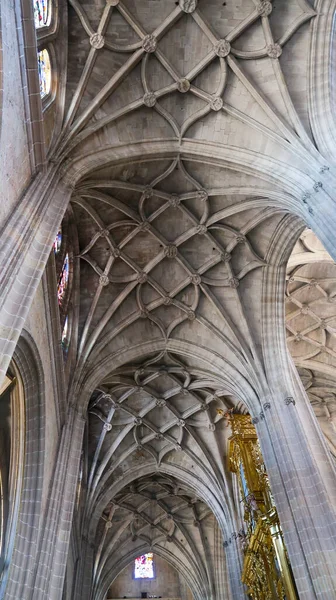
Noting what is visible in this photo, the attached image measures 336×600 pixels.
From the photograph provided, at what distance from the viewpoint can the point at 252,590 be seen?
47.1 feet

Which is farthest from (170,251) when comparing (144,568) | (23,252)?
(144,568)

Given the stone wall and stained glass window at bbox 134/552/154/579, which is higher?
stained glass window at bbox 134/552/154/579

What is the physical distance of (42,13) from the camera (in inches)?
389

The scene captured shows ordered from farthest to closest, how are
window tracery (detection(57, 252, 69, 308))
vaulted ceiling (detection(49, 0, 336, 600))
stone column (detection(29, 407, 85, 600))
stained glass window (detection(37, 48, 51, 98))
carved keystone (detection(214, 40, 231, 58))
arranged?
window tracery (detection(57, 252, 69, 308)), carved keystone (detection(214, 40, 231, 58)), vaulted ceiling (detection(49, 0, 336, 600)), stained glass window (detection(37, 48, 51, 98)), stone column (detection(29, 407, 85, 600))

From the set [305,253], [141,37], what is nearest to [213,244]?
[305,253]

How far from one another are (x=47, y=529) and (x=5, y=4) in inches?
369

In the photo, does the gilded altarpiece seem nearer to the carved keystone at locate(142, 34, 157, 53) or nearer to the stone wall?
the stone wall

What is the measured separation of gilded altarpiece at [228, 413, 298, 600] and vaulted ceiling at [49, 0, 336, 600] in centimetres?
217

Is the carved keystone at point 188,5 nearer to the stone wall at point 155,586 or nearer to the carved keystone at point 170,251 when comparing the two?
the carved keystone at point 170,251

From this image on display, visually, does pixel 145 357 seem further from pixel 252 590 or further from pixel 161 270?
pixel 252 590

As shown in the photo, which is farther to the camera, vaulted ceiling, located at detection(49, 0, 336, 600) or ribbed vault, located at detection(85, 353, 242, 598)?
ribbed vault, located at detection(85, 353, 242, 598)

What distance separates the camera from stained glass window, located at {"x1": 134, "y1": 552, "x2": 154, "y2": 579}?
84.4 ft

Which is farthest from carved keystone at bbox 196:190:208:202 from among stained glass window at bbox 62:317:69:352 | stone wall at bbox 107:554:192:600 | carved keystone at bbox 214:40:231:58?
stone wall at bbox 107:554:192:600

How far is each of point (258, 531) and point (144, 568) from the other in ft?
52.0
